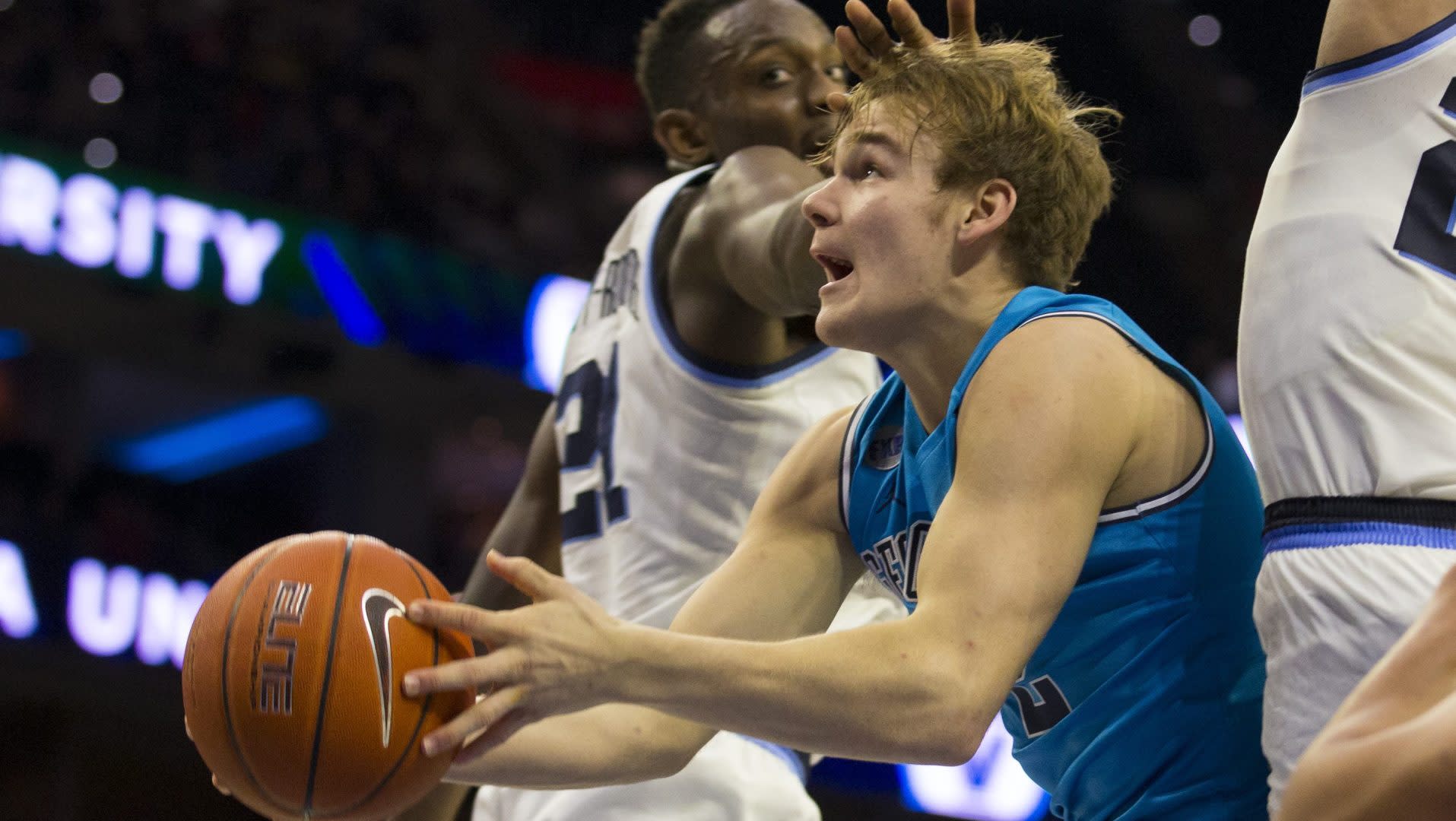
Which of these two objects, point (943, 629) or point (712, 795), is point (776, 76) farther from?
point (943, 629)

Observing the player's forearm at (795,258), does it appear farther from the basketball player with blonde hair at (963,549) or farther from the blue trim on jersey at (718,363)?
the basketball player with blonde hair at (963,549)

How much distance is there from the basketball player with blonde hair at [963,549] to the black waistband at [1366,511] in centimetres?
14

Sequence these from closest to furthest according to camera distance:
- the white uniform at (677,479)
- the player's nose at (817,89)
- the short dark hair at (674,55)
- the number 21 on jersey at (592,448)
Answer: the white uniform at (677,479)
the number 21 on jersey at (592,448)
the player's nose at (817,89)
the short dark hair at (674,55)

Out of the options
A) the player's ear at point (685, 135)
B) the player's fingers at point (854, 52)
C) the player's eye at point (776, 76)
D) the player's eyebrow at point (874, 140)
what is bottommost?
the player's ear at point (685, 135)

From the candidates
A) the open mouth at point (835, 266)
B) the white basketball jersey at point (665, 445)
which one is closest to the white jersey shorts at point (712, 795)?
the white basketball jersey at point (665, 445)

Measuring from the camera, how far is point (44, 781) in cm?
864

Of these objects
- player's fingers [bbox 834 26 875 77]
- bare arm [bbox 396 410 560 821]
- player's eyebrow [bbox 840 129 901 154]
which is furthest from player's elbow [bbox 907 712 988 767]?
bare arm [bbox 396 410 560 821]

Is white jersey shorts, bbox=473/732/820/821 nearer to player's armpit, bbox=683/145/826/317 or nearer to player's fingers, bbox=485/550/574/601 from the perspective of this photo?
player's armpit, bbox=683/145/826/317

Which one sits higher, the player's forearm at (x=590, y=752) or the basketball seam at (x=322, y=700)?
the basketball seam at (x=322, y=700)

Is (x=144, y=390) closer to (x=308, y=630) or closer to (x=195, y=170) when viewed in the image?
(x=195, y=170)

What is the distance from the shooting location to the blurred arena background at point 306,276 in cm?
890

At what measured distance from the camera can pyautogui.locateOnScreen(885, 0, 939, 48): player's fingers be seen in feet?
7.42

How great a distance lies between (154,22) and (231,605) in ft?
30.0

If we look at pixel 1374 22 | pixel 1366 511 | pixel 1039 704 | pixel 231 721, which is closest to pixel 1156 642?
pixel 1039 704
